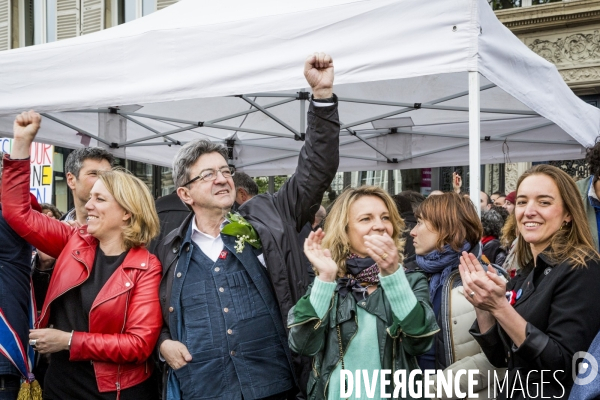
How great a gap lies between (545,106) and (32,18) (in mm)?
15234

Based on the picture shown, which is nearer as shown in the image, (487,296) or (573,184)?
(487,296)

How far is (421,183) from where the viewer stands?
10.8 meters

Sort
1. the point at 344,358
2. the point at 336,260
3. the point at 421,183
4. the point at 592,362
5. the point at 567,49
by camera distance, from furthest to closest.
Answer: the point at 421,183
the point at 567,49
the point at 336,260
the point at 344,358
the point at 592,362

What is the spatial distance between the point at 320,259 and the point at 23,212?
147 cm

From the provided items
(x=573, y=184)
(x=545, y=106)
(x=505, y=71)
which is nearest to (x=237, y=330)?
(x=573, y=184)

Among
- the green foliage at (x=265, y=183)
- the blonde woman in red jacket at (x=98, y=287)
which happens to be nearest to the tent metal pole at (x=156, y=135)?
the blonde woman in red jacket at (x=98, y=287)

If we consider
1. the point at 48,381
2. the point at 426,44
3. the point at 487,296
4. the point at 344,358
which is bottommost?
the point at 48,381

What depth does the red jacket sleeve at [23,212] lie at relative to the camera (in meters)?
2.83

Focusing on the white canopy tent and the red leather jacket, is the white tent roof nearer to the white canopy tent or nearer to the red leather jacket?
the white canopy tent

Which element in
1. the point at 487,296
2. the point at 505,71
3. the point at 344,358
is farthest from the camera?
the point at 505,71

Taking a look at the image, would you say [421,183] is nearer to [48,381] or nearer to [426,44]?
[426,44]

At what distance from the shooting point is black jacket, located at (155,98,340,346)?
263 centimetres

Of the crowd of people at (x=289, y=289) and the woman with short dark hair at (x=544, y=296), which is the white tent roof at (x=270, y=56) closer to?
the crowd of people at (x=289, y=289)

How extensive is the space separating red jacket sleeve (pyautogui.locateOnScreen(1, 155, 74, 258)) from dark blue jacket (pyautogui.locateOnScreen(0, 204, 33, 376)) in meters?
0.06
